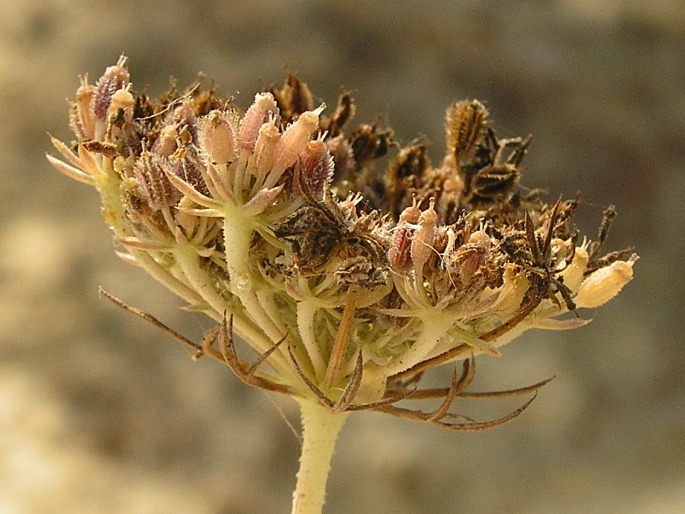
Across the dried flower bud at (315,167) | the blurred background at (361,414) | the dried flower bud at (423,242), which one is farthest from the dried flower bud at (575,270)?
the blurred background at (361,414)

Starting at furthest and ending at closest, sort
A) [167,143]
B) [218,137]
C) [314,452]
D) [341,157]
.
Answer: [341,157] < [314,452] < [167,143] < [218,137]

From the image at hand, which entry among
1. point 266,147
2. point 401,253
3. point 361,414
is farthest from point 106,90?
point 361,414

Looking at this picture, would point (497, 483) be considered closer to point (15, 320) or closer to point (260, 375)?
point (15, 320)

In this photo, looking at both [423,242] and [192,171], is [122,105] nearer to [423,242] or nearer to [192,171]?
[192,171]

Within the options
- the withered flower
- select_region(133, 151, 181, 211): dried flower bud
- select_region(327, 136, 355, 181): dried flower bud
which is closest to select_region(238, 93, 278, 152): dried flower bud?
the withered flower

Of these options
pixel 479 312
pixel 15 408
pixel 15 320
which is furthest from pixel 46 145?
pixel 479 312

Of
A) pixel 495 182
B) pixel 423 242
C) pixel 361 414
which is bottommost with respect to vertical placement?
pixel 423 242
